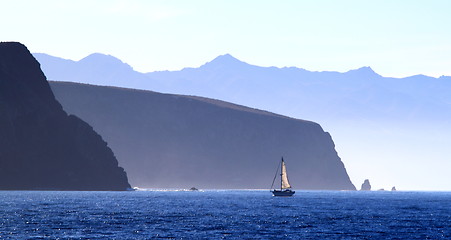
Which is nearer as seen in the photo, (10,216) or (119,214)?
(10,216)

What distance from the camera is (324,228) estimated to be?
99000mm

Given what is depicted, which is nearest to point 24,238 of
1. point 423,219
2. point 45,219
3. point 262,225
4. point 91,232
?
point 91,232

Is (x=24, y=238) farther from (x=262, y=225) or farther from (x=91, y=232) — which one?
(x=262, y=225)

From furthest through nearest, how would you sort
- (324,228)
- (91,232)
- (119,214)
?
(119,214) → (324,228) → (91,232)

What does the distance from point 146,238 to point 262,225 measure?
25657 mm

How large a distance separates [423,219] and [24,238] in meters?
67.9

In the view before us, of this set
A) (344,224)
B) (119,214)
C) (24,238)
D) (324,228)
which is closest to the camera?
(24,238)

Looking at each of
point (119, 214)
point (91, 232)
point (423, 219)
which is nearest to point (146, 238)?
point (91, 232)

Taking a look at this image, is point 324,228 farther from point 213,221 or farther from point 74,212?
point 74,212

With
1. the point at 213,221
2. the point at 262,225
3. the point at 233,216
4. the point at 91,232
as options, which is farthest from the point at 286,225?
the point at 91,232

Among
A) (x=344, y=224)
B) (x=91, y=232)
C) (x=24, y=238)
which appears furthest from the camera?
(x=344, y=224)

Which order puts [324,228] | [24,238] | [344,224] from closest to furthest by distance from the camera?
[24,238], [324,228], [344,224]

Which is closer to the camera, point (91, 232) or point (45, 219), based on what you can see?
point (91, 232)

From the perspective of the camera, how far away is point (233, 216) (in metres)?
124
